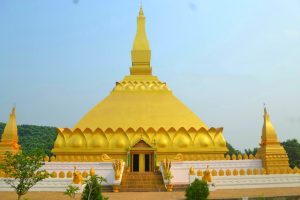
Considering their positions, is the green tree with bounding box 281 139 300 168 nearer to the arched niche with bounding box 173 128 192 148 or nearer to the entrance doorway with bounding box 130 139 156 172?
the arched niche with bounding box 173 128 192 148

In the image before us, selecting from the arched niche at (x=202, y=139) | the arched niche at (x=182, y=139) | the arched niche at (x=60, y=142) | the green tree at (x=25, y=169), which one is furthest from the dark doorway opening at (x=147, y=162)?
the green tree at (x=25, y=169)

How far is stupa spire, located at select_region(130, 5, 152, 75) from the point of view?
35.9m

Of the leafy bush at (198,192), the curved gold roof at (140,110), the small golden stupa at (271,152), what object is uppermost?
the curved gold roof at (140,110)

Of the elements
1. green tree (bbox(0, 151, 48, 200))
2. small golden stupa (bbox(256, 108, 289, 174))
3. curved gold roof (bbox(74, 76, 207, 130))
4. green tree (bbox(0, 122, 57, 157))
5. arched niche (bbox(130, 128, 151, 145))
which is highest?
green tree (bbox(0, 122, 57, 157))

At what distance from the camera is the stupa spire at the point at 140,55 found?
3594 cm

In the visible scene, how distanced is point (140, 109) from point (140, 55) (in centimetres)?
747

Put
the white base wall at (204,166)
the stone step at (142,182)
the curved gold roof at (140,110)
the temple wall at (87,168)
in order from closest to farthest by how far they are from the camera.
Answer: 1. the stone step at (142,182)
2. the temple wall at (87,168)
3. the white base wall at (204,166)
4. the curved gold roof at (140,110)

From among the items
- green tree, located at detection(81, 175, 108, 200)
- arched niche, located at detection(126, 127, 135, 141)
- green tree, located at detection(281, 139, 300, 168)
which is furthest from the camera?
green tree, located at detection(281, 139, 300, 168)

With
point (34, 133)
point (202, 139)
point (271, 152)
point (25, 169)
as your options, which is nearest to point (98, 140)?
point (202, 139)

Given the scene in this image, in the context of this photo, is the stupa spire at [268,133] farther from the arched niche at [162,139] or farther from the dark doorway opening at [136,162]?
the dark doorway opening at [136,162]

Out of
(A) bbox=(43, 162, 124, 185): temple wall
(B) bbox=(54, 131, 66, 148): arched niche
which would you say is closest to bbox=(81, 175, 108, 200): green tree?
(A) bbox=(43, 162, 124, 185): temple wall

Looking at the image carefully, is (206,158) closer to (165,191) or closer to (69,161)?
(165,191)

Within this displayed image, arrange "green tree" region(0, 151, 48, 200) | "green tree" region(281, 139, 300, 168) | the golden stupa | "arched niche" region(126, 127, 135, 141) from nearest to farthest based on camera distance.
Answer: "green tree" region(0, 151, 48, 200)
the golden stupa
"arched niche" region(126, 127, 135, 141)
"green tree" region(281, 139, 300, 168)

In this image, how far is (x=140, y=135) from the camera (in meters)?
28.5
